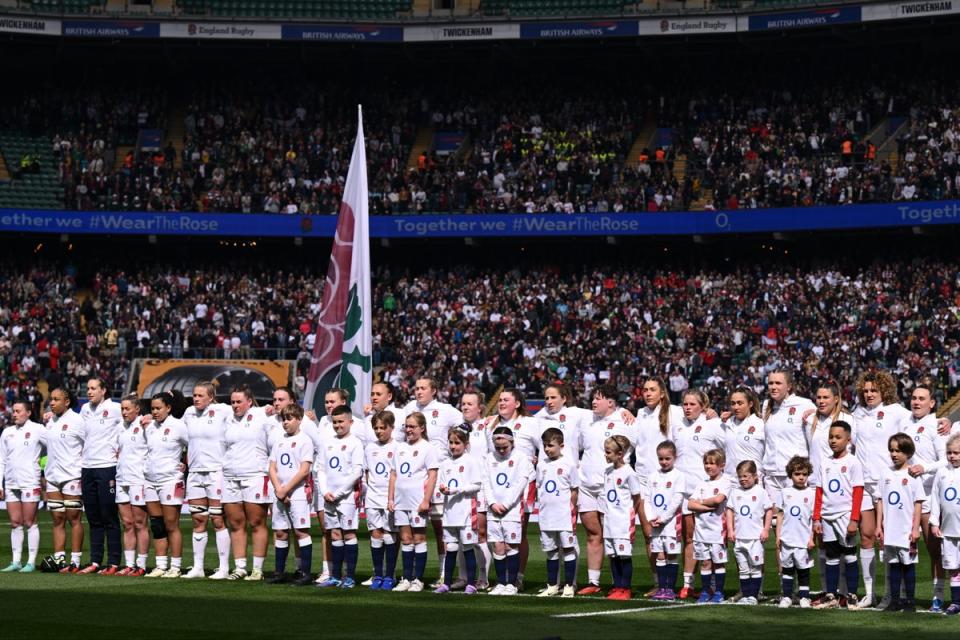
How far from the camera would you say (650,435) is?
1652cm

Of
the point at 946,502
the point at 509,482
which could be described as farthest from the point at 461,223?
the point at 946,502

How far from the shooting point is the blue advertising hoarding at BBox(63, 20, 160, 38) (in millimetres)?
44844

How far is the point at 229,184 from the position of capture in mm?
45312

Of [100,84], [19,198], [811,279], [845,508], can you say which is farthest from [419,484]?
[100,84]

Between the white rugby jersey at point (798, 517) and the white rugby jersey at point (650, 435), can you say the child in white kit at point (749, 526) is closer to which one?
the white rugby jersey at point (798, 517)

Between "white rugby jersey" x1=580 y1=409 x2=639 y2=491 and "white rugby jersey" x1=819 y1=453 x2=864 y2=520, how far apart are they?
7.01 feet

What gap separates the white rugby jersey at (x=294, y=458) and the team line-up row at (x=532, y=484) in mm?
21

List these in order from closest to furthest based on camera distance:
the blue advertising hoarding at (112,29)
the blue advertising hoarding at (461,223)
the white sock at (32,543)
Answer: the white sock at (32,543), the blue advertising hoarding at (461,223), the blue advertising hoarding at (112,29)

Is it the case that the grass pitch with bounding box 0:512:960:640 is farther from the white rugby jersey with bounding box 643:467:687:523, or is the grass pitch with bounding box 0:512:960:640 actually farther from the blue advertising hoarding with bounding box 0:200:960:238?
the blue advertising hoarding with bounding box 0:200:960:238

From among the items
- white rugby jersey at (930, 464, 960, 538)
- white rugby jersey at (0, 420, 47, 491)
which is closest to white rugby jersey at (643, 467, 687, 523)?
white rugby jersey at (930, 464, 960, 538)

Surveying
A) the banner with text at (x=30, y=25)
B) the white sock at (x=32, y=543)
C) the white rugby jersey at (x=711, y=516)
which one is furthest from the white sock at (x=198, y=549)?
the banner with text at (x=30, y=25)

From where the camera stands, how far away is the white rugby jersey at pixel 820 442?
14.6 meters

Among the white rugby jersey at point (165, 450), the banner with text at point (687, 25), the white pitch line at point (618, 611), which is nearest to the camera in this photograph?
the white pitch line at point (618, 611)

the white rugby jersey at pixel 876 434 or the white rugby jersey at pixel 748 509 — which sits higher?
→ the white rugby jersey at pixel 876 434
